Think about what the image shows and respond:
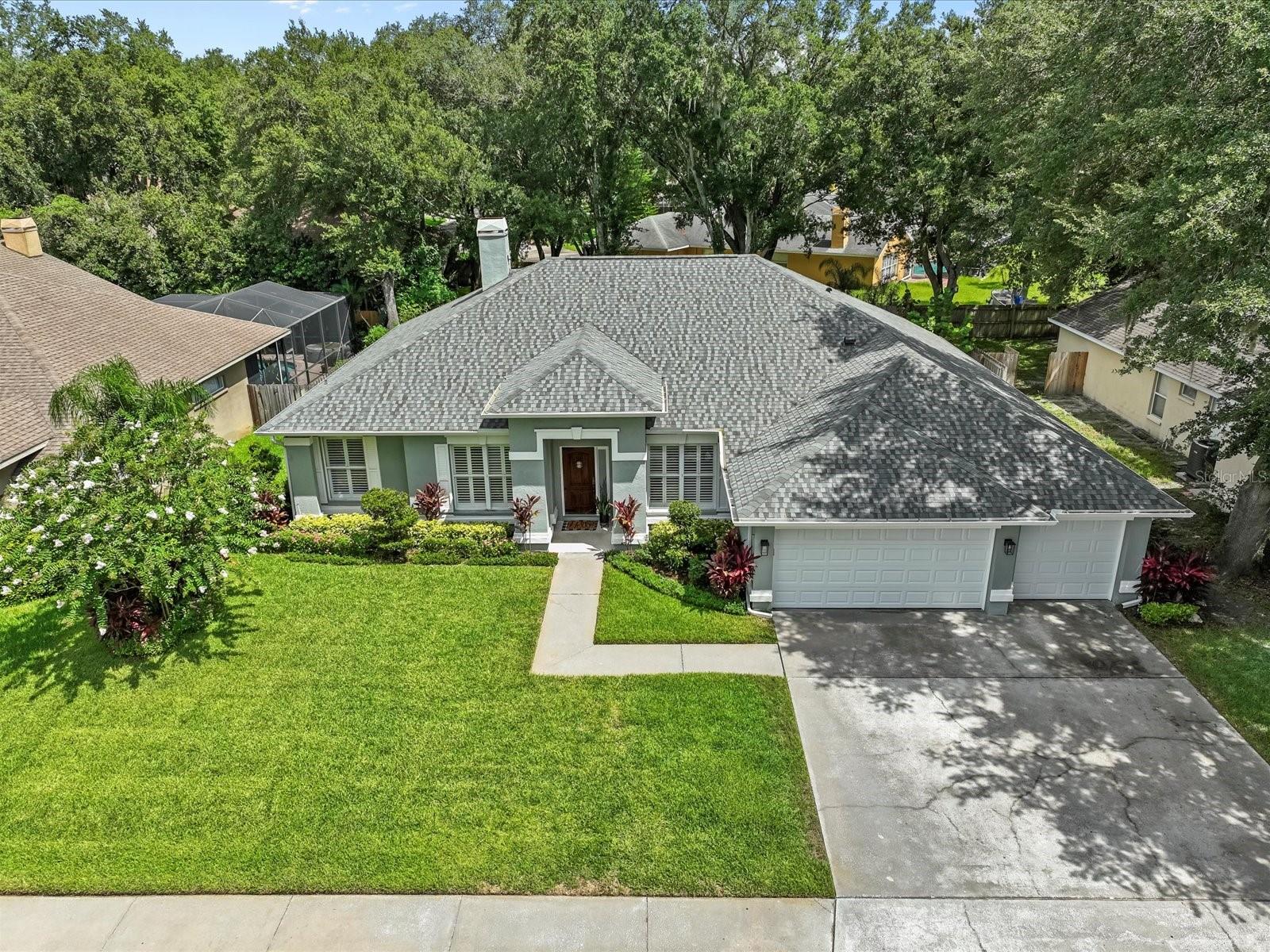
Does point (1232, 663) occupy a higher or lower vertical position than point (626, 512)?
lower

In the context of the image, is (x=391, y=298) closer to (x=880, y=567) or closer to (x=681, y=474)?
(x=681, y=474)

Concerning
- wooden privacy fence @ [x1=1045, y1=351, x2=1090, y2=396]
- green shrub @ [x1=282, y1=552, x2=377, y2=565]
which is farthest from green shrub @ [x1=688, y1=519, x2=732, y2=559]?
wooden privacy fence @ [x1=1045, y1=351, x2=1090, y2=396]

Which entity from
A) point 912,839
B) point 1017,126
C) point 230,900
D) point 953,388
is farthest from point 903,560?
point 1017,126

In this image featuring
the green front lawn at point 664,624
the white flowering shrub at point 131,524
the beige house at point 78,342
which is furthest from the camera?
the beige house at point 78,342

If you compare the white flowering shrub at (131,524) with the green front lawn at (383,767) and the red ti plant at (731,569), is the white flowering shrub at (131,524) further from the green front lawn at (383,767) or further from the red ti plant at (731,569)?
the red ti plant at (731,569)

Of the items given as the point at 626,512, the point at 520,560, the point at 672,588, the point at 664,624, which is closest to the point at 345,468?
the point at 520,560

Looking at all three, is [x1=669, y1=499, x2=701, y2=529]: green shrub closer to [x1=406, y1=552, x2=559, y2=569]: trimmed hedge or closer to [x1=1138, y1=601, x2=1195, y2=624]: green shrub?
[x1=406, y1=552, x2=559, y2=569]: trimmed hedge

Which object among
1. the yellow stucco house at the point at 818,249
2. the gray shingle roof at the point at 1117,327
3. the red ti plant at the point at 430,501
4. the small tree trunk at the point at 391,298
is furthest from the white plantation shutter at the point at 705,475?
the yellow stucco house at the point at 818,249
